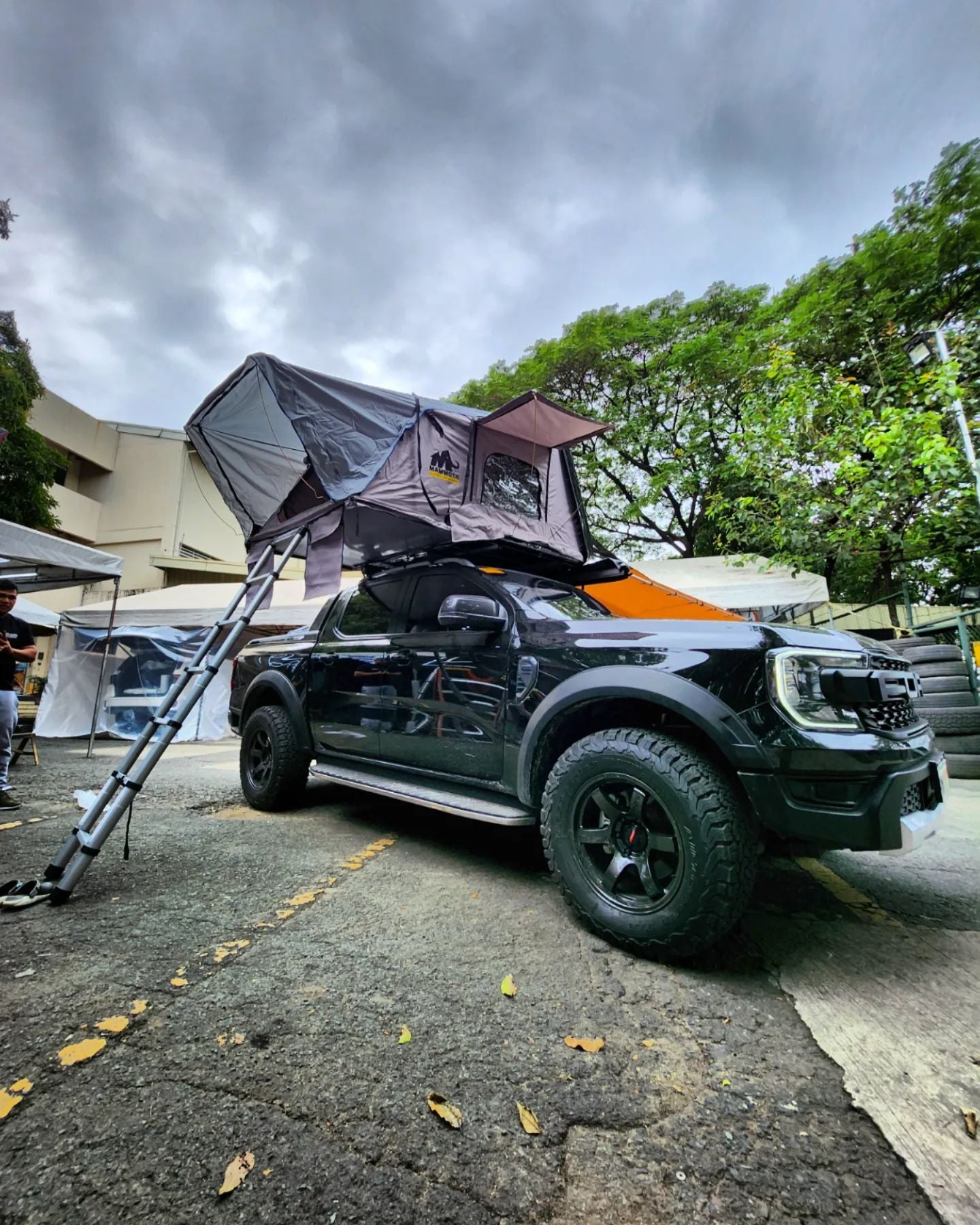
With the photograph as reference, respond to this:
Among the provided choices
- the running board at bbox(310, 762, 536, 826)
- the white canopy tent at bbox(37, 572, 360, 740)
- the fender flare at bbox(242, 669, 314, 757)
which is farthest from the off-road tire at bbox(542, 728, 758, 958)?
the white canopy tent at bbox(37, 572, 360, 740)

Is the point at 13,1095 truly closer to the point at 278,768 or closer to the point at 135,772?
the point at 135,772

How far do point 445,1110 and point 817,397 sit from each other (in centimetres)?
1007

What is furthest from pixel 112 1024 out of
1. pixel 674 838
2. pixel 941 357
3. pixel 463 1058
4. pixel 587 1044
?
pixel 941 357

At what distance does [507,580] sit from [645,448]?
12.2 m

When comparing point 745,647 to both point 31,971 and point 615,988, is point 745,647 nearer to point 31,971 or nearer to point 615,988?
point 615,988

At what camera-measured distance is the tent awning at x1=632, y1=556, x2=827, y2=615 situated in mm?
9344

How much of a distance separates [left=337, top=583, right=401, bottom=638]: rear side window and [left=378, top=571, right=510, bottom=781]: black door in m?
0.19

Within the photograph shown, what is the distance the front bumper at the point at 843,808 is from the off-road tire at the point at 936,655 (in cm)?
489

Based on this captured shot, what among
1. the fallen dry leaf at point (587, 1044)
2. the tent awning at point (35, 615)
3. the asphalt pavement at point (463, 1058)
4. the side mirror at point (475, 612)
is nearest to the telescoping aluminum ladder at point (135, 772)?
the asphalt pavement at point (463, 1058)

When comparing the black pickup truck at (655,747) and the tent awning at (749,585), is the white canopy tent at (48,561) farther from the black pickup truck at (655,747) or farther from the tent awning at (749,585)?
the tent awning at (749,585)

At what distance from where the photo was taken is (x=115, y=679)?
9.21m

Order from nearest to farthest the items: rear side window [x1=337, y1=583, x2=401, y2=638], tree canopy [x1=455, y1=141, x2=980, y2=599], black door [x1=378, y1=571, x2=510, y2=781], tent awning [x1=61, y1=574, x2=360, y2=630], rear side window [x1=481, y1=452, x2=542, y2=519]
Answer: black door [x1=378, y1=571, x2=510, y2=781]
rear side window [x1=337, y1=583, x2=401, y2=638]
rear side window [x1=481, y1=452, x2=542, y2=519]
tree canopy [x1=455, y1=141, x2=980, y2=599]
tent awning [x1=61, y1=574, x2=360, y2=630]

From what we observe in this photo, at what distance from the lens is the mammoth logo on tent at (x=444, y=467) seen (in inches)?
155

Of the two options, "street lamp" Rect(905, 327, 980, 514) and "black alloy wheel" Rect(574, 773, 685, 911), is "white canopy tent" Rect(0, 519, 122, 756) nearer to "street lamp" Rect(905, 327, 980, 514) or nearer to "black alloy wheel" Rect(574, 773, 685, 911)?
"black alloy wheel" Rect(574, 773, 685, 911)
